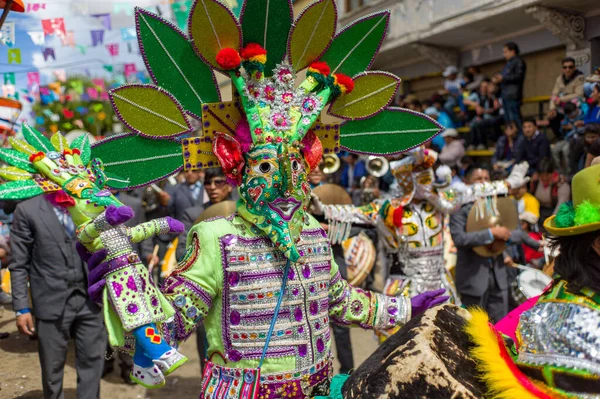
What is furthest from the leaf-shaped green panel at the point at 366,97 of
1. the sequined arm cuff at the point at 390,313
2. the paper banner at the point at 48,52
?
the paper banner at the point at 48,52

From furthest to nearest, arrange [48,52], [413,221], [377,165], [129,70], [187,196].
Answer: [129,70] → [48,52] → [187,196] → [377,165] → [413,221]

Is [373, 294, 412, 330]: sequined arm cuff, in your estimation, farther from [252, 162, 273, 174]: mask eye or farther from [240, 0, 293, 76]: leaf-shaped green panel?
[240, 0, 293, 76]: leaf-shaped green panel

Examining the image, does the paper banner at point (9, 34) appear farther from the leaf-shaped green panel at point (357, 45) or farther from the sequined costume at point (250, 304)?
the sequined costume at point (250, 304)

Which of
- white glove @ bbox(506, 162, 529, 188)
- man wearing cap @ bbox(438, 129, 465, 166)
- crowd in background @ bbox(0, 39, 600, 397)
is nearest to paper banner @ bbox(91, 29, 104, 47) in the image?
crowd in background @ bbox(0, 39, 600, 397)

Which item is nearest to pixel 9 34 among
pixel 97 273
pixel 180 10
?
pixel 180 10

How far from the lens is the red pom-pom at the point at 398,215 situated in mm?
4477

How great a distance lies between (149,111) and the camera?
2297mm

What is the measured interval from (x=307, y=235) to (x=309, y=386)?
621 mm

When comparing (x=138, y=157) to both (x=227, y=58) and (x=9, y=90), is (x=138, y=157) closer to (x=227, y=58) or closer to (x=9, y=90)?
(x=227, y=58)

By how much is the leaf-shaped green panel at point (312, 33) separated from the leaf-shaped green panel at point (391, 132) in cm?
41

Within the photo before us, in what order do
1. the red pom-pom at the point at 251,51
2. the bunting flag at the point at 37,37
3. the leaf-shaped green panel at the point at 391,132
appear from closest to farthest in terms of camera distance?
the red pom-pom at the point at 251,51 < the leaf-shaped green panel at the point at 391,132 < the bunting flag at the point at 37,37

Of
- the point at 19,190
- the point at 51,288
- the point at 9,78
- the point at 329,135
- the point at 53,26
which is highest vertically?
the point at 53,26

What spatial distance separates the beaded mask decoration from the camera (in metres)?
2.25

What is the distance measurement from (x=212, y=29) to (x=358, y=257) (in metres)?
3.83
